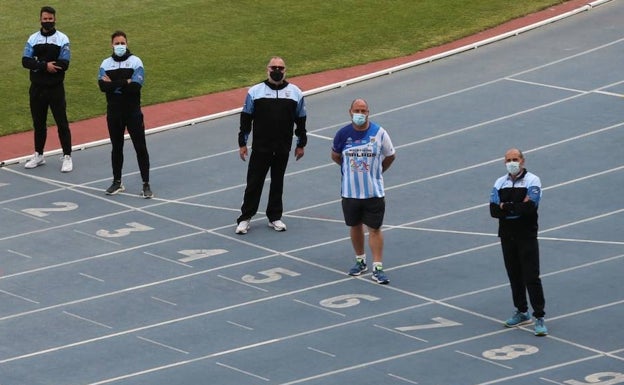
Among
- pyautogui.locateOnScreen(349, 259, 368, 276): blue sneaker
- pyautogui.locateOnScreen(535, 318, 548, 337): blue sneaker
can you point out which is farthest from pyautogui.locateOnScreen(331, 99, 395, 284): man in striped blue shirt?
pyautogui.locateOnScreen(535, 318, 548, 337): blue sneaker

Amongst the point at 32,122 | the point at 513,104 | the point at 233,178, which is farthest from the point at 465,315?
the point at 32,122

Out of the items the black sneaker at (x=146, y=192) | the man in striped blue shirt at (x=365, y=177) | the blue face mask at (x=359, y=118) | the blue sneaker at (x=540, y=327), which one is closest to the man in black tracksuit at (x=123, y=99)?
the black sneaker at (x=146, y=192)

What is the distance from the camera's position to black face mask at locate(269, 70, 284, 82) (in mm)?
17078

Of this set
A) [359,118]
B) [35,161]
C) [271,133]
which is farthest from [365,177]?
[35,161]

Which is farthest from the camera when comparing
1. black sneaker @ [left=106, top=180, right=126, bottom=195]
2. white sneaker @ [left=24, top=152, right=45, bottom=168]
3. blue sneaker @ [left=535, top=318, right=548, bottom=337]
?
white sneaker @ [left=24, top=152, right=45, bottom=168]

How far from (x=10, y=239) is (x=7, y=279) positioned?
50.8 inches

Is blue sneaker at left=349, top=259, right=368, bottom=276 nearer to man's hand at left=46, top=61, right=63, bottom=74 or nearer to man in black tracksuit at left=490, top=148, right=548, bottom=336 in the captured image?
man in black tracksuit at left=490, top=148, right=548, bottom=336

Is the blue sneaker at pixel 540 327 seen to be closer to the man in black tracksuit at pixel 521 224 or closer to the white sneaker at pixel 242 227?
the man in black tracksuit at pixel 521 224

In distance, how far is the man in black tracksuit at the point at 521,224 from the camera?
14.2 m

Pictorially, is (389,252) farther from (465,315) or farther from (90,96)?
(90,96)

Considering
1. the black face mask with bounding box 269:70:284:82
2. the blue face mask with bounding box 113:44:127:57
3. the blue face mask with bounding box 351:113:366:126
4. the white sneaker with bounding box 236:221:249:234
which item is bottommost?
the white sneaker with bounding box 236:221:249:234

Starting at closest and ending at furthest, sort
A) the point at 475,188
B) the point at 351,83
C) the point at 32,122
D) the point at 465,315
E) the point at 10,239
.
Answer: the point at 465,315 < the point at 10,239 < the point at 475,188 < the point at 32,122 < the point at 351,83

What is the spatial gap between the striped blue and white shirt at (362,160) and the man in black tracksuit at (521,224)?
1.80 meters

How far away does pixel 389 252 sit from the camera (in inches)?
663
